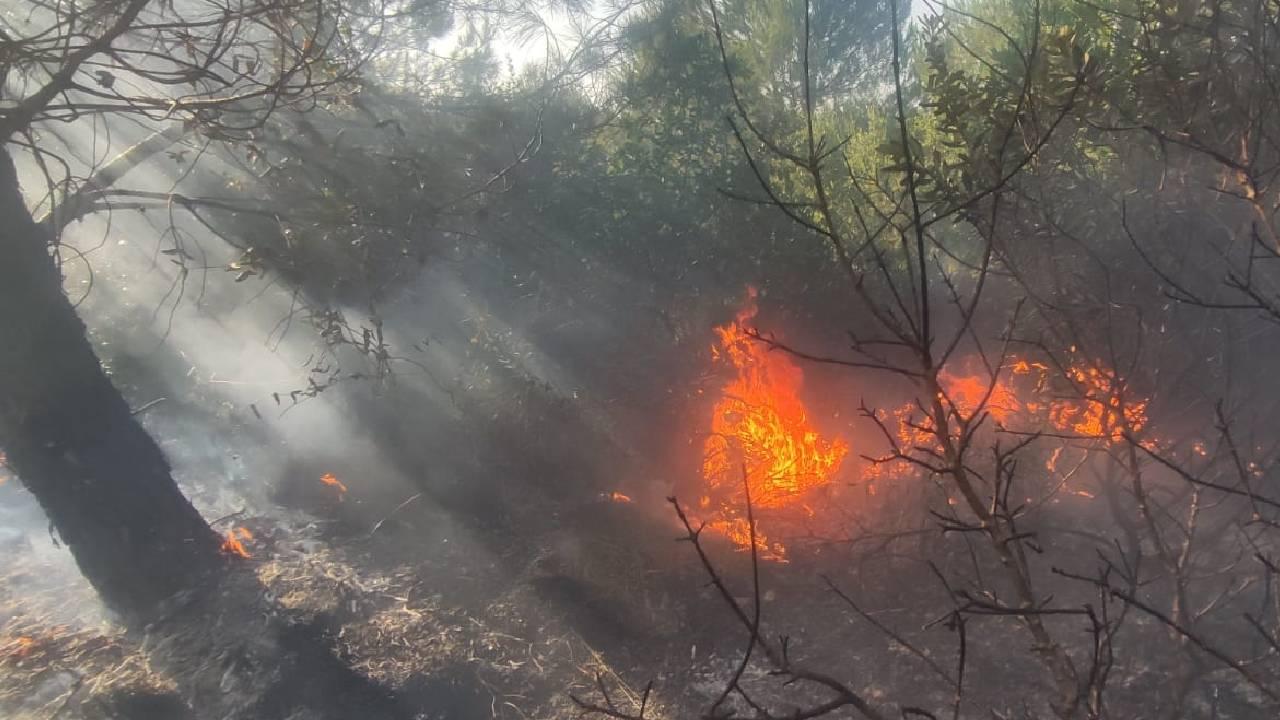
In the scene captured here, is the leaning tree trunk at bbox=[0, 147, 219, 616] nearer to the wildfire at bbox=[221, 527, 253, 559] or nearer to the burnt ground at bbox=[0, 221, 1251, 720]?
the wildfire at bbox=[221, 527, 253, 559]

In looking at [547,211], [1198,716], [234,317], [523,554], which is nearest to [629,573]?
[523,554]

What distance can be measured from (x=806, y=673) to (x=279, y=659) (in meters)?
5.57

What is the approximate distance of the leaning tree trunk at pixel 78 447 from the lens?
5641 millimetres

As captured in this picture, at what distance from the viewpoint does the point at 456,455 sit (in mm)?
10195

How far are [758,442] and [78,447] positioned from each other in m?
6.80

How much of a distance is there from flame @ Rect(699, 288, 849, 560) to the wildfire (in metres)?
4.76

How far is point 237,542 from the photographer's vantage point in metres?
7.45

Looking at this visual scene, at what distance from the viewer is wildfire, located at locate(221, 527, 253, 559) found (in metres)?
6.82

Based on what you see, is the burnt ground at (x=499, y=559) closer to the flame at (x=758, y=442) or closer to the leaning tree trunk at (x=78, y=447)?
the flame at (x=758, y=442)

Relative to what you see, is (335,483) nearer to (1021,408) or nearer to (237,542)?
(237,542)

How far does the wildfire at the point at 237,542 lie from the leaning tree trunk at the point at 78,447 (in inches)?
15.5

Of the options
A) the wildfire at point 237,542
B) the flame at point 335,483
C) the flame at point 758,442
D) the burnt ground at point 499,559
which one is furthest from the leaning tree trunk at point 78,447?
the flame at point 758,442

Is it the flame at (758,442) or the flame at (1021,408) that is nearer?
the flame at (1021,408)

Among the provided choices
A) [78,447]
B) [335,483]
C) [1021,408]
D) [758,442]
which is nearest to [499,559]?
[758,442]
